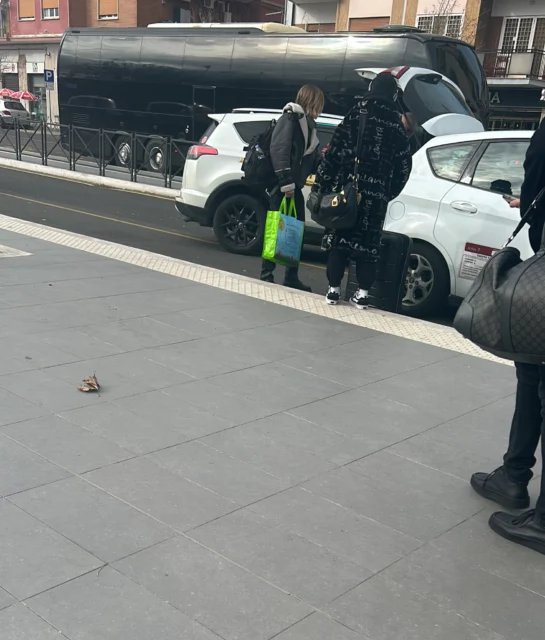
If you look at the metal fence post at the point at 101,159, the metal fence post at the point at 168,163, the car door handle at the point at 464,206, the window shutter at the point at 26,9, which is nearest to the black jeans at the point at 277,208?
the car door handle at the point at 464,206

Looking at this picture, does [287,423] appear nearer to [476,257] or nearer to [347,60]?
[476,257]

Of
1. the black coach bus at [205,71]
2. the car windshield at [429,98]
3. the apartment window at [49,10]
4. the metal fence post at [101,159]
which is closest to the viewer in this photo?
the car windshield at [429,98]

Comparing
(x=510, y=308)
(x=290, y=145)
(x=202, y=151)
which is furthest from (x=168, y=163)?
(x=510, y=308)

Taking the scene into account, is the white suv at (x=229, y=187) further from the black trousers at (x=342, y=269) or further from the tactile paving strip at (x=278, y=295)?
the black trousers at (x=342, y=269)

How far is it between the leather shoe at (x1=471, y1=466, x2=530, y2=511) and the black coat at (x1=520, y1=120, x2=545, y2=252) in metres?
1.01

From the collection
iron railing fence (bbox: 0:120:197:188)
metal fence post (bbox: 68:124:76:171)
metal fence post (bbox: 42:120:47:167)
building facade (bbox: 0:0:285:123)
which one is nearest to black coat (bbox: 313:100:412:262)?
iron railing fence (bbox: 0:120:197:188)

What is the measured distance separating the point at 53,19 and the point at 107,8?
3602 mm

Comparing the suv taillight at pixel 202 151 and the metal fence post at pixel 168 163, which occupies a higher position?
the suv taillight at pixel 202 151

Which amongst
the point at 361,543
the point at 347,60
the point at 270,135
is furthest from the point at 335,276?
the point at 347,60

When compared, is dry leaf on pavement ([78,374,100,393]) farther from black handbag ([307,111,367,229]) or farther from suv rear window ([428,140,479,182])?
suv rear window ([428,140,479,182])

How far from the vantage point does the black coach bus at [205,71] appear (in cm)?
1493

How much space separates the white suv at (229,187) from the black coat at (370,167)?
2978 millimetres

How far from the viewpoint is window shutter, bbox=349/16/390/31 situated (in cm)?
3114

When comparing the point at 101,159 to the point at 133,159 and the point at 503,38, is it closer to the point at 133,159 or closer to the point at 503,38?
the point at 133,159
